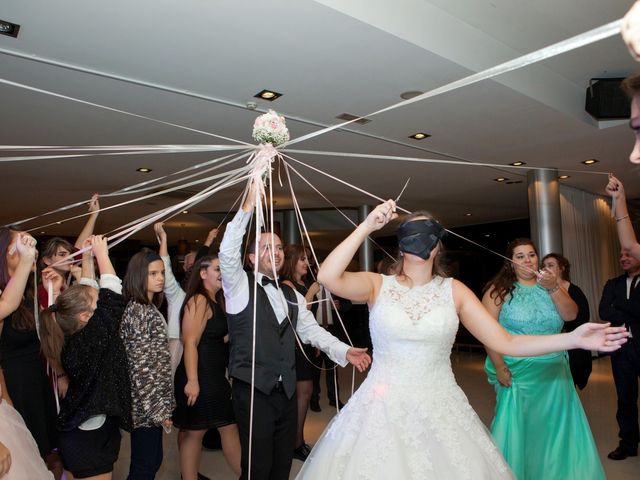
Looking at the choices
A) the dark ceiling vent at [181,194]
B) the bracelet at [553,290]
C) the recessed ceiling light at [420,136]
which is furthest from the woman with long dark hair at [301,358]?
the dark ceiling vent at [181,194]

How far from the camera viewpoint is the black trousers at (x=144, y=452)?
293cm

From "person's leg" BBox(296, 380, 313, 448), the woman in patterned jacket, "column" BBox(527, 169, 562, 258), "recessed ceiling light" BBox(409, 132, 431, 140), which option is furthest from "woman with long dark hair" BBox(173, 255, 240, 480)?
"column" BBox(527, 169, 562, 258)

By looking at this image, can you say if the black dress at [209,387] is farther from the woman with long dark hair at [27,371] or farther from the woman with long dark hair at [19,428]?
the woman with long dark hair at [19,428]

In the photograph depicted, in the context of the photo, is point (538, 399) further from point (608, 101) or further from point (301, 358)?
point (608, 101)

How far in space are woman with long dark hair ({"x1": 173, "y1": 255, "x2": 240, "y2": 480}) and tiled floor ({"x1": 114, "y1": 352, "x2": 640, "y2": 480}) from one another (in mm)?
578

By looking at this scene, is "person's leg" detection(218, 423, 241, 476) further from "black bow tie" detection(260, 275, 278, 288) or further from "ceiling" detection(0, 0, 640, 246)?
"ceiling" detection(0, 0, 640, 246)

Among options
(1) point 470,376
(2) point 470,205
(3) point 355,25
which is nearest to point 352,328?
(1) point 470,376

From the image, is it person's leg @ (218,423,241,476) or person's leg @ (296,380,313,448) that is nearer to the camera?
person's leg @ (218,423,241,476)

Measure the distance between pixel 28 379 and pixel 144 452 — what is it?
72cm

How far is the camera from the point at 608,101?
523 cm

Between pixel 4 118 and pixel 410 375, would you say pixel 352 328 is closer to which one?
pixel 4 118

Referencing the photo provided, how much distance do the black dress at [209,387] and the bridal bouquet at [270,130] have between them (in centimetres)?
137

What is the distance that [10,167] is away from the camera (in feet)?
21.3

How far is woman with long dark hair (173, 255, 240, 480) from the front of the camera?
328cm
